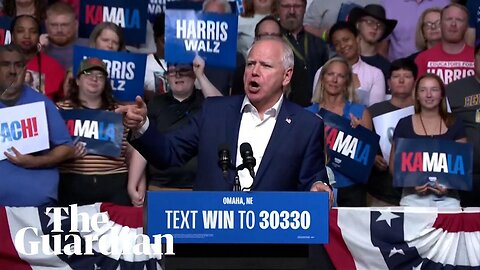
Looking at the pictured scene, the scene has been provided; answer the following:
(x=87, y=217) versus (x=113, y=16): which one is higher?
(x=113, y=16)

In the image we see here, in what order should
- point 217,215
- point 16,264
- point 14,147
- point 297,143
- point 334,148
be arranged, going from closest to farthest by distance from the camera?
1. point 217,215
2. point 297,143
3. point 16,264
4. point 14,147
5. point 334,148

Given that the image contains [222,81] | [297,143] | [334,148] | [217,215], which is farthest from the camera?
[222,81]

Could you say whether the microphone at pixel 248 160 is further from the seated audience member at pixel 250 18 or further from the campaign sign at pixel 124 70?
the seated audience member at pixel 250 18

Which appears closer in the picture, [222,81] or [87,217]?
[87,217]

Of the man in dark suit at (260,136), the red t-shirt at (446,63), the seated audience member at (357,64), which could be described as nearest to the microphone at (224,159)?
the man in dark suit at (260,136)

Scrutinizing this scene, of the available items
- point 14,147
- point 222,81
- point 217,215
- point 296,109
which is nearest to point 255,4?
point 222,81

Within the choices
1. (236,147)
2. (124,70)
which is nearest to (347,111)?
(124,70)

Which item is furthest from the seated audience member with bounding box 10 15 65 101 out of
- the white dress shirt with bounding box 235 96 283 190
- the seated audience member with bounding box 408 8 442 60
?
the white dress shirt with bounding box 235 96 283 190

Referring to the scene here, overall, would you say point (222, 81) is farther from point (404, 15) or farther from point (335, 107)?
point (404, 15)

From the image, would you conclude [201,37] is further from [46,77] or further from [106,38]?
[46,77]

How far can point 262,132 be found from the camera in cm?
678

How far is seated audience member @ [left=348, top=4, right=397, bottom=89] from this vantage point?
11797 mm

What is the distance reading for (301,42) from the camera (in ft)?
37.8

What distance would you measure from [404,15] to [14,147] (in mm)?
4852
